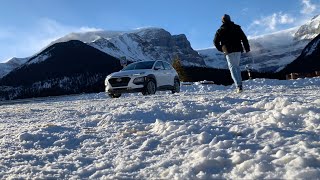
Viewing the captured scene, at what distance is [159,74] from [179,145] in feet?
43.9

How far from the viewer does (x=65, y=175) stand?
5.12m

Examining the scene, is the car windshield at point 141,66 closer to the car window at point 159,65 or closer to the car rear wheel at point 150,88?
the car window at point 159,65

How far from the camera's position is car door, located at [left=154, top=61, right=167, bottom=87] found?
19038 mm

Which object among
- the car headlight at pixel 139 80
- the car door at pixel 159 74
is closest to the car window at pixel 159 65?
the car door at pixel 159 74

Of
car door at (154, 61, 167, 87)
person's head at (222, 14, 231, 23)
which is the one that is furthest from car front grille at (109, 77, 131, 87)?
person's head at (222, 14, 231, 23)

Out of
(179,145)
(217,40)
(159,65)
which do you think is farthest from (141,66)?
(179,145)

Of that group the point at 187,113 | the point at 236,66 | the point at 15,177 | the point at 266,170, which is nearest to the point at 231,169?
the point at 266,170

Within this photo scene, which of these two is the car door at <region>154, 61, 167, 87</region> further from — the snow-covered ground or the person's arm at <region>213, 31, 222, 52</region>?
the snow-covered ground

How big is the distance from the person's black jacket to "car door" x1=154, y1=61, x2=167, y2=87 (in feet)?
18.6

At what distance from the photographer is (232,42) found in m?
13.3

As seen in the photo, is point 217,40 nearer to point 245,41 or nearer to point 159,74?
point 245,41

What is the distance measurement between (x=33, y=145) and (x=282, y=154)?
386 centimetres

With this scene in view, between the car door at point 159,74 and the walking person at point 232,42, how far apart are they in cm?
577

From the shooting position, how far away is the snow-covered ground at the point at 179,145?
4691mm
